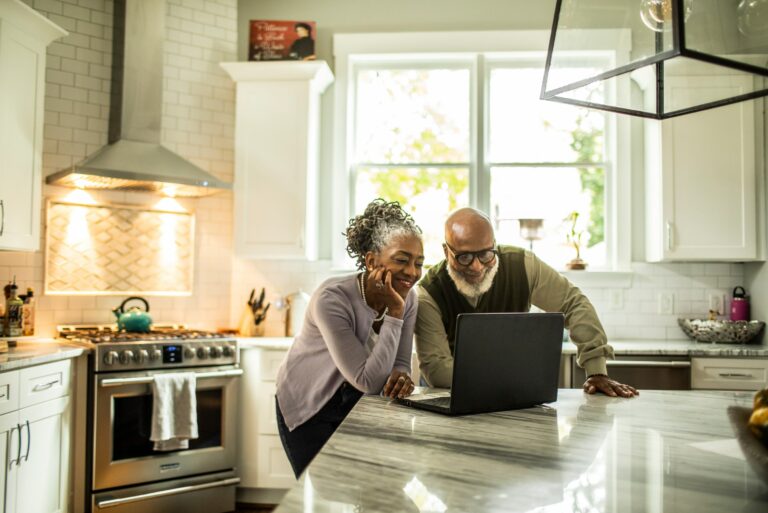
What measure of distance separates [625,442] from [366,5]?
3894 mm

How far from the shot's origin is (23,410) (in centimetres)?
299

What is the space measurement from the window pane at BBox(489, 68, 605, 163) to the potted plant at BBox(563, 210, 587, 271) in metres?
0.41

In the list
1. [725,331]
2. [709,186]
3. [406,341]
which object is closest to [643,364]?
[725,331]

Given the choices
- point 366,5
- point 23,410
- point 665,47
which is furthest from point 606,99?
point 366,5

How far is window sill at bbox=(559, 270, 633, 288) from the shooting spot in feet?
14.3

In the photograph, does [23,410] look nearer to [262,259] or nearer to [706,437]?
[262,259]

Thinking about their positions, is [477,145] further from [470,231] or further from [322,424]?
[322,424]

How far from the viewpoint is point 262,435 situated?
154 inches

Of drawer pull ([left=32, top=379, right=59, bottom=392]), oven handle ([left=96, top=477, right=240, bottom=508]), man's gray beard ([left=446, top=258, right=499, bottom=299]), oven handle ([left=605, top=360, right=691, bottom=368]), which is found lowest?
oven handle ([left=96, top=477, right=240, bottom=508])

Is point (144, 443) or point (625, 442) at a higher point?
point (625, 442)

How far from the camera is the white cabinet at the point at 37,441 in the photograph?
2912 millimetres

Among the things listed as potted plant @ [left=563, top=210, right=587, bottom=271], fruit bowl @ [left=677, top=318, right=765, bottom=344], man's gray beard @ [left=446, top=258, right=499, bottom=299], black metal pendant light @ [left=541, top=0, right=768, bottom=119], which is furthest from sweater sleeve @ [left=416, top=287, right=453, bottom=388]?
fruit bowl @ [left=677, top=318, right=765, bottom=344]

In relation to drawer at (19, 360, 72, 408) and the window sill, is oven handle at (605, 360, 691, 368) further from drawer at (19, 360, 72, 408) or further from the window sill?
drawer at (19, 360, 72, 408)

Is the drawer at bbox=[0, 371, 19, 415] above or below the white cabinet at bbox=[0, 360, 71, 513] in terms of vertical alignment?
above
